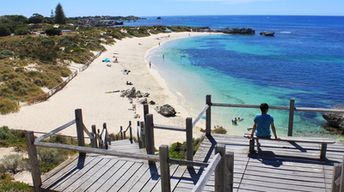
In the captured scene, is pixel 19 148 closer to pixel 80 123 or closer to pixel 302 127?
pixel 80 123

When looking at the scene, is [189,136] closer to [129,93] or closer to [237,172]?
[237,172]

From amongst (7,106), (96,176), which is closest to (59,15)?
(7,106)

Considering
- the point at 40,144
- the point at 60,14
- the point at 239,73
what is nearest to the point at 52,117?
the point at 40,144

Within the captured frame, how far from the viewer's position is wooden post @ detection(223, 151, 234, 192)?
4312 millimetres

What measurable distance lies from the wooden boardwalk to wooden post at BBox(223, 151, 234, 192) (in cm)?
124

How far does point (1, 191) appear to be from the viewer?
23.1 ft

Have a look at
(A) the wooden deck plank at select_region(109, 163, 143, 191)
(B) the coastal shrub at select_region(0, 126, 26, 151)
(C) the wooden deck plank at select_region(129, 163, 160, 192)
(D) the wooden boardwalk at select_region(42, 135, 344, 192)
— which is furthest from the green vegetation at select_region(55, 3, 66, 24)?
(C) the wooden deck plank at select_region(129, 163, 160, 192)

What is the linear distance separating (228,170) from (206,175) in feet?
2.23

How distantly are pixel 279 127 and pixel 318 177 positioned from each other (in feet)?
42.5

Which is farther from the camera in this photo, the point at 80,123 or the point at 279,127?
the point at 279,127

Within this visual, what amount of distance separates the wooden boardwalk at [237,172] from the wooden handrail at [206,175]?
5.81 ft

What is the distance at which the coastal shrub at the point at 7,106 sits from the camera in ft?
65.0

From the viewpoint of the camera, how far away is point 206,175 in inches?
152

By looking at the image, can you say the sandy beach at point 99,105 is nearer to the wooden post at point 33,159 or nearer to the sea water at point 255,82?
the sea water at point 255,82
